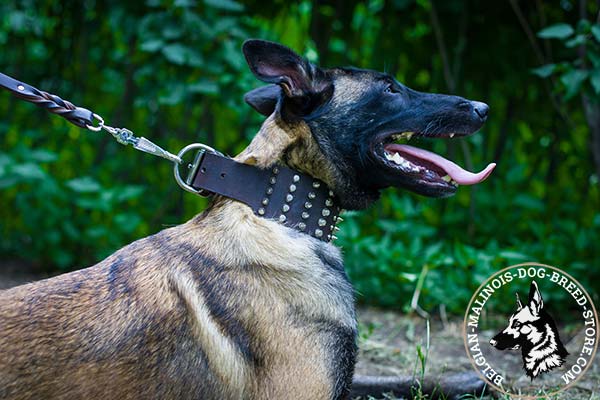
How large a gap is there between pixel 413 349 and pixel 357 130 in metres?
1.90

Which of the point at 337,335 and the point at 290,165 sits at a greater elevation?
the point at 290,165

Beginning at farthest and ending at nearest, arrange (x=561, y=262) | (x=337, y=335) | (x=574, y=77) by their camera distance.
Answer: (x=561, y=262)
(x=574, y=77)
(x=337, y=335)

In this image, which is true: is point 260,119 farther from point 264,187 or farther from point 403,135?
point 264,187

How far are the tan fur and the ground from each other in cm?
91

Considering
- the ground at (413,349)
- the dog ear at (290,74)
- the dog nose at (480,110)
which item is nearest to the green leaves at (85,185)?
the ground at (413,349)

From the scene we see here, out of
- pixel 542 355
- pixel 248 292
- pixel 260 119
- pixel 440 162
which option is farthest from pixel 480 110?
pixel 260 119

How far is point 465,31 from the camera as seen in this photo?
18.8 feet

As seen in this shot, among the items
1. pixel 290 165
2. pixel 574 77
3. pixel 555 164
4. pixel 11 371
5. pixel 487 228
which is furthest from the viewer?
pixel 555 164

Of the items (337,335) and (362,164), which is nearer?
(337,335)

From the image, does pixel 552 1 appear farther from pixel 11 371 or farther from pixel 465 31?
pixel 11 371

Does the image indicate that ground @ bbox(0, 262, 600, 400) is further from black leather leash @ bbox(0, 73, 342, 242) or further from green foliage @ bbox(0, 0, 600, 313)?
black leather leash @ bbox(0, 73, 342, 242)

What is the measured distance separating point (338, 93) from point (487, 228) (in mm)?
2937

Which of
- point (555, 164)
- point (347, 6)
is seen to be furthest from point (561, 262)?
point (347, 6)

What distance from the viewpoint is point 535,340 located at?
3615mm
